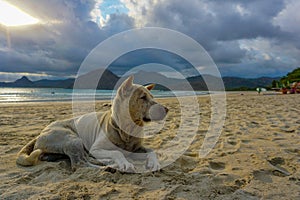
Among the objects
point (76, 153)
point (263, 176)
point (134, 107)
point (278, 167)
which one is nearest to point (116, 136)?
point (134, 107)

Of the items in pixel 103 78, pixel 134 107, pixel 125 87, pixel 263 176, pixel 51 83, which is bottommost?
pixel 263 176

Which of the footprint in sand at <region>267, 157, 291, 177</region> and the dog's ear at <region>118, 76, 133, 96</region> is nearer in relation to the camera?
the footprint in sand at <region>267, 157, 291, 177</region>

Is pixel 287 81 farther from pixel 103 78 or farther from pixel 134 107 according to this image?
pixel 134 107

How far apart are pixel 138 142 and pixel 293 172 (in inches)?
97.5

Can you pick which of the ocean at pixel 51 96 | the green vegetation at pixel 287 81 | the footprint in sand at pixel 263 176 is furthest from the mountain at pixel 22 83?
the footprint in sand at pixel 263 176

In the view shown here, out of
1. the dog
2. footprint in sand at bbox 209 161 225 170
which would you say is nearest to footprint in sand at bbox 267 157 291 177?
footprint in sand at bbox 209 161 225 170

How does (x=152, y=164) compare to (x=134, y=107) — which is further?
(x=134, y=107)

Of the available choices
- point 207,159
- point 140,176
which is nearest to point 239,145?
point 207,159

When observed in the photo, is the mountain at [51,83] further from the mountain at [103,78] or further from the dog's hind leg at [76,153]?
the dog's hind leg at [76,153]

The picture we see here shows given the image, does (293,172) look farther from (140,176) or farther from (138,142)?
(138,142)

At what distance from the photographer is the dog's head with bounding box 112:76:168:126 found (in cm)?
422

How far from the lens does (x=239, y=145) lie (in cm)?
484

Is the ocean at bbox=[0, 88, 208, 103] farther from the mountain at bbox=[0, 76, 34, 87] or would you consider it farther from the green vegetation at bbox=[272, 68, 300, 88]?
the mountain at bbox=[0, 76, 34, 87]

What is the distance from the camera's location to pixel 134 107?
425 cm
